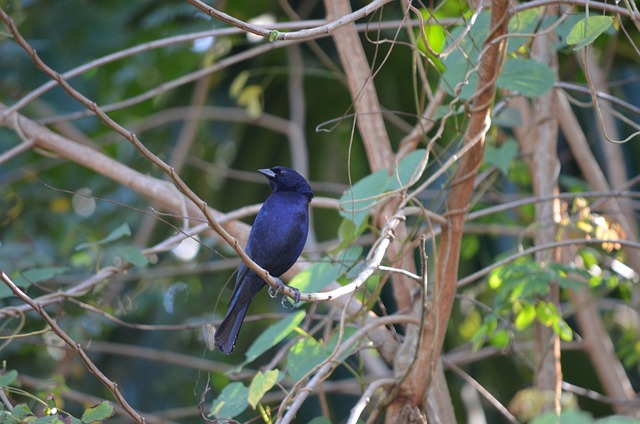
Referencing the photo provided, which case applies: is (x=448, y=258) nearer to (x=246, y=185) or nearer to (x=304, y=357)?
(x=304, y=357)

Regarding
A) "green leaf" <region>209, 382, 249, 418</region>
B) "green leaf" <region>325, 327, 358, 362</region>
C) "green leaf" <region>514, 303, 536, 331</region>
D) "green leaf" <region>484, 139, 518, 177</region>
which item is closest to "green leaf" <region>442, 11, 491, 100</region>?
"green leaf" <region>484, 139, 518, 177</region>

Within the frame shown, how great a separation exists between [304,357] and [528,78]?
130cm

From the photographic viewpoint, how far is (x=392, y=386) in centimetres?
295

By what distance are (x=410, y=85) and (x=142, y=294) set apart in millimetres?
2648

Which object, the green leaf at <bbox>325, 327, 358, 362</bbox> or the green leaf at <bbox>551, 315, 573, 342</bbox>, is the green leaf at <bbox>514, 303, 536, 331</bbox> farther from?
the green leaf at <bbox>325, 327, 358, 362</bbox>

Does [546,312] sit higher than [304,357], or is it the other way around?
[546,312]

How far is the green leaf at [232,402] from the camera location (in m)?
2.78

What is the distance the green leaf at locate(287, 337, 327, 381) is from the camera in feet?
9.30

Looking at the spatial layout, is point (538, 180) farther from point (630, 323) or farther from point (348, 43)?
point (630, 323)

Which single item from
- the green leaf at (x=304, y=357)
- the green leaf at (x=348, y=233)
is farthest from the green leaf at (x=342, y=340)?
the green leaf at (x=348, y=233)

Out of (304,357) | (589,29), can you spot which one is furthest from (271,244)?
(589,29)

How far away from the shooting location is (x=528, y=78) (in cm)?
303

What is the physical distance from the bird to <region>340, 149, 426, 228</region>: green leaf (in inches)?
10.6

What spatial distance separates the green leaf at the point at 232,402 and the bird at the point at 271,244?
0.25 m
